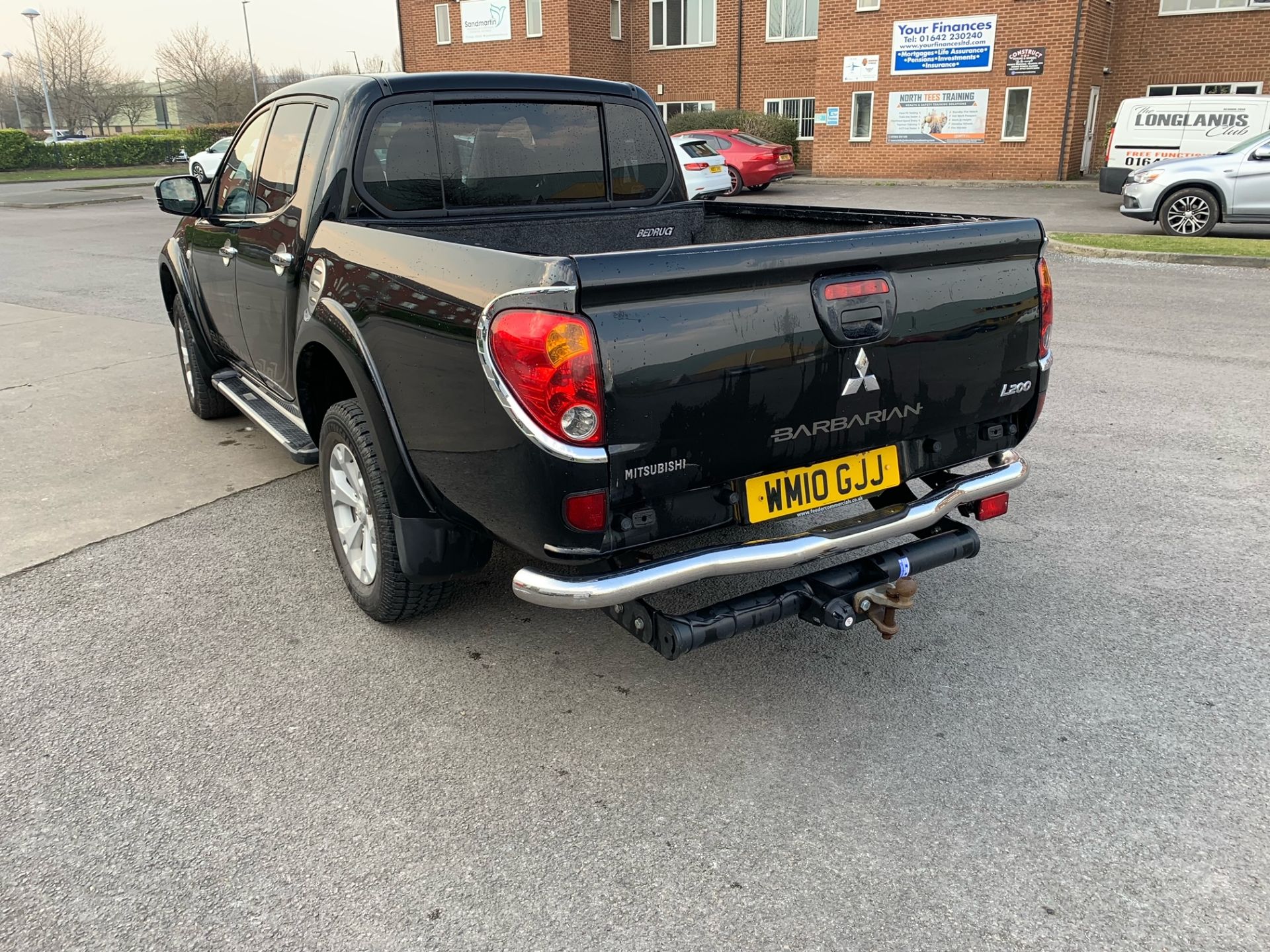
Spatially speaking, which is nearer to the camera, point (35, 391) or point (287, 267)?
point (287, 267)

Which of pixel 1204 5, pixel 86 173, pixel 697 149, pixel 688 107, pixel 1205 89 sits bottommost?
pixel 86 173

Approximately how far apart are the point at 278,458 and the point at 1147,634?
450 centimetres

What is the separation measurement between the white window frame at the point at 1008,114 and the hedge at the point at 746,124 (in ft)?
21.7

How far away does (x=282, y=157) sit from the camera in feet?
14.4

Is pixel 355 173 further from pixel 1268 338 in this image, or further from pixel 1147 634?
pixel 1268 338

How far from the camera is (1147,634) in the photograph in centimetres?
352

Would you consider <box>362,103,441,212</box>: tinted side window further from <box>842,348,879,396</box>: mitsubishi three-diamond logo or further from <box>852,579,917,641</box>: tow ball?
<box>852,579,917,641</box>: tow ball

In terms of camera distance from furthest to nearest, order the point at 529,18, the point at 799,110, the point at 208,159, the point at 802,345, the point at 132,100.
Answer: the point at 132,100, the point at 529,18, the point at 799,110, the point at 208,159, the point at 802,345

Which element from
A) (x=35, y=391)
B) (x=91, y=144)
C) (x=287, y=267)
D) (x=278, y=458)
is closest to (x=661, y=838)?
(x=287, y=267)

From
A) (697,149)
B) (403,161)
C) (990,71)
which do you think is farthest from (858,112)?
(403,161)

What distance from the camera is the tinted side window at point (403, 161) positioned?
3.92 meters

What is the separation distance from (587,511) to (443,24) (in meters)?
38.5

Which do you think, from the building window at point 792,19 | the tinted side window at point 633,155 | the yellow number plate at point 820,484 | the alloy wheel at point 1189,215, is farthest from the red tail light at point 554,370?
the building window at point 792,19

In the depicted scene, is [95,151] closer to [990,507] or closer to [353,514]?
[353,514]
